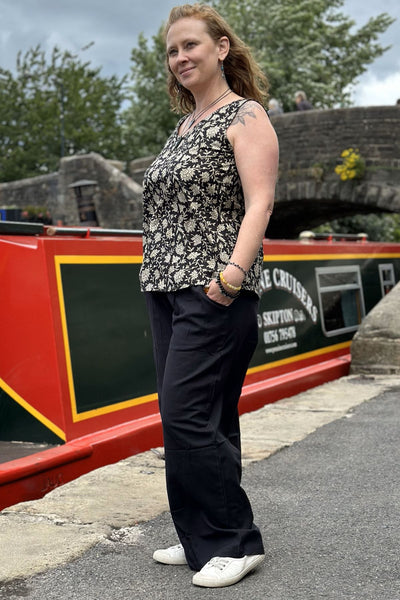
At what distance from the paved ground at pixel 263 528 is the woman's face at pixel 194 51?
145cm

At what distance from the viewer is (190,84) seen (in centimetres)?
244

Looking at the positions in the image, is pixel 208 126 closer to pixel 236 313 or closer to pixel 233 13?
pixel 236 313

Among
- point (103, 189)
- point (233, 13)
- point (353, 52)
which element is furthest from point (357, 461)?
point (353, 52)

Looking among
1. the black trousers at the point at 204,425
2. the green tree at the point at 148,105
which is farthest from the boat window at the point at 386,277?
the green tree at the point at 148,105

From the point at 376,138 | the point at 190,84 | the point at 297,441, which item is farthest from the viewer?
the point at 376,138

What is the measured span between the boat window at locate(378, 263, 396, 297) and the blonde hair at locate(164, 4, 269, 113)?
574 cm

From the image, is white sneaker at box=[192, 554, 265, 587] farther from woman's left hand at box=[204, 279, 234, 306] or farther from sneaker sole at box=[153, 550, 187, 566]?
woman's left hand at box=[204, 279, 234, 306]

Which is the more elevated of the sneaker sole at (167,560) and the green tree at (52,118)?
the green tree at (52,118)

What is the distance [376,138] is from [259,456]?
1302 centimetres

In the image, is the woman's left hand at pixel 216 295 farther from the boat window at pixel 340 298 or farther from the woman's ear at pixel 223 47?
the boat window at pixel 340 298

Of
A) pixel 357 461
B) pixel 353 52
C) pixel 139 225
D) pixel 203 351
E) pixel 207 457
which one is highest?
pixel 353 52

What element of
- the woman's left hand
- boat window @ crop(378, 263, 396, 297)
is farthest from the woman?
boat window @ crop(378, 263, 396, 297)

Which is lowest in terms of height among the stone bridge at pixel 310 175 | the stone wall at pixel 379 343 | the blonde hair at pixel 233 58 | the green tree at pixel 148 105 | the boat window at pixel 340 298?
the stone wall at pixel 379 343

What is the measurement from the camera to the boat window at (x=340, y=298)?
6.84m
